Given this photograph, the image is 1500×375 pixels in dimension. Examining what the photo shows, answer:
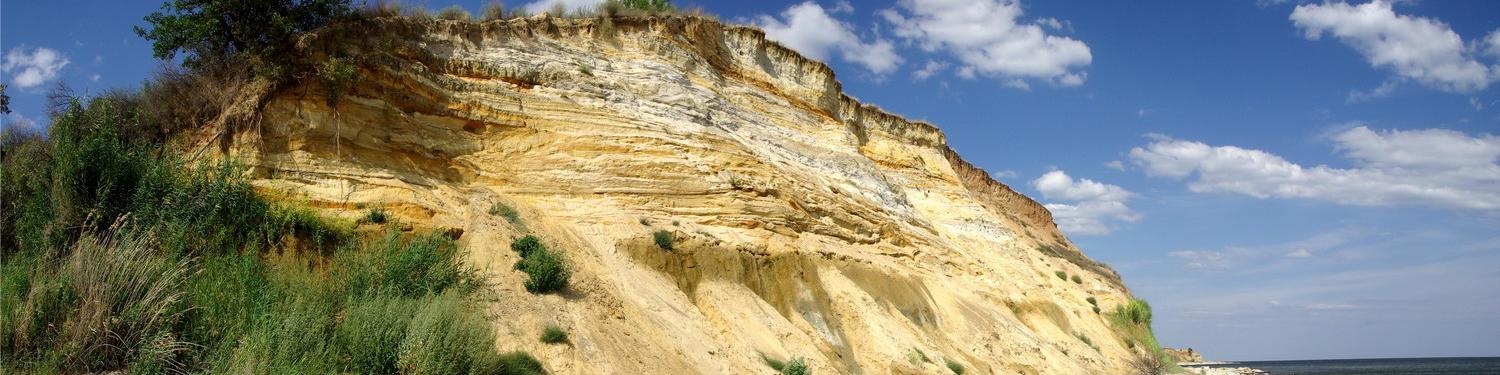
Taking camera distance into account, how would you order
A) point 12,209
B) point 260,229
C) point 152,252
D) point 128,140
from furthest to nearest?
point 128,140 → point 260,229 → point 12,209 → point 152,252

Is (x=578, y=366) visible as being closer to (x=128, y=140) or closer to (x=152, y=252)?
(x=152, y=252)

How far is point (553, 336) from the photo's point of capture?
1149 centimetres

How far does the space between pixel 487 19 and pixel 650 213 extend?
5800mm

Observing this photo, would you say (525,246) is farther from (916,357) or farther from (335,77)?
(916,357)

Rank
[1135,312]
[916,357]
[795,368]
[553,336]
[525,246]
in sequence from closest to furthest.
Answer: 1. [553,336]
2. [795,368]
3. [525,246]
4. [916,357]
5. [1135,312]

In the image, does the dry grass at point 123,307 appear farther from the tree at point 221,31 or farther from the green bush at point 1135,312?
the green bush at point 1135,312

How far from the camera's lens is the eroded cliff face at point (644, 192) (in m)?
13.1

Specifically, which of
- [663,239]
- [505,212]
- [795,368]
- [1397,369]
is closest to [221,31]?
[505,212]

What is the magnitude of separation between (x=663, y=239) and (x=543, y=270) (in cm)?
295

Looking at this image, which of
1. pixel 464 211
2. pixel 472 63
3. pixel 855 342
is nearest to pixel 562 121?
pixel 472 63

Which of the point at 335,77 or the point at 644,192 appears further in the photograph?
the point at 644,192

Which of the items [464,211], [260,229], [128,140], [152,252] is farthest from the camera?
[464,211]

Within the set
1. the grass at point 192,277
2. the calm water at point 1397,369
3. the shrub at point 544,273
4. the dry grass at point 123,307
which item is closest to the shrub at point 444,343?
the grass at point 192,277

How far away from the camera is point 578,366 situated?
11.3 m
